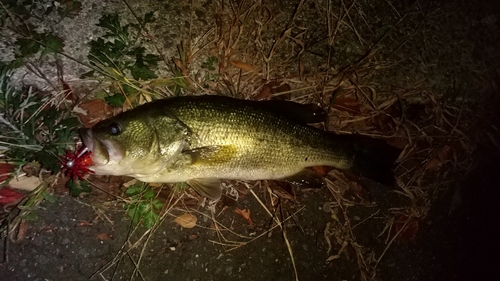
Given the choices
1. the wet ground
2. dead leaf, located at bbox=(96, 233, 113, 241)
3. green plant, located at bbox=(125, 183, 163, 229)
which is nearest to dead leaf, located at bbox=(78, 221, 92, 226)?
the wet ground

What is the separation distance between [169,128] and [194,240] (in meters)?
1.00

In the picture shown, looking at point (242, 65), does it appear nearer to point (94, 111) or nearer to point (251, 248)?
point (94, 111)

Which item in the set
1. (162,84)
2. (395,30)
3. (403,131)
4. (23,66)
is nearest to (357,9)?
(395,30)

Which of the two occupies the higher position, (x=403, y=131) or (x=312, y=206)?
(x=403, y=131)

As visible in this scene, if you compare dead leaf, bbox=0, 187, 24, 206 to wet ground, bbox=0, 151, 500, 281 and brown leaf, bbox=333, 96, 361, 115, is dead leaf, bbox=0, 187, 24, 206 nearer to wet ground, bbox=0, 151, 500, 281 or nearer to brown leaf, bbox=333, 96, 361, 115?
wet ground, bbox=0, 151, 500, 281

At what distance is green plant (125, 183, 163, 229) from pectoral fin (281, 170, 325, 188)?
955 mm

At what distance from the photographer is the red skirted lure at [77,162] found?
223 centimetres

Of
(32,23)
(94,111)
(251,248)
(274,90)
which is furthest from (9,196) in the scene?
(274,90)

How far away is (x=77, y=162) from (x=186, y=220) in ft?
3.04

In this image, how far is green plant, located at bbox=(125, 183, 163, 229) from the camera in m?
2.64

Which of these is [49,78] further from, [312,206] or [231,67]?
[312,206]

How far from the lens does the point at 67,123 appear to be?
7.93ft

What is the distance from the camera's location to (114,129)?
2205 millimetres

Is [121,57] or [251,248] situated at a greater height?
[121,57]
